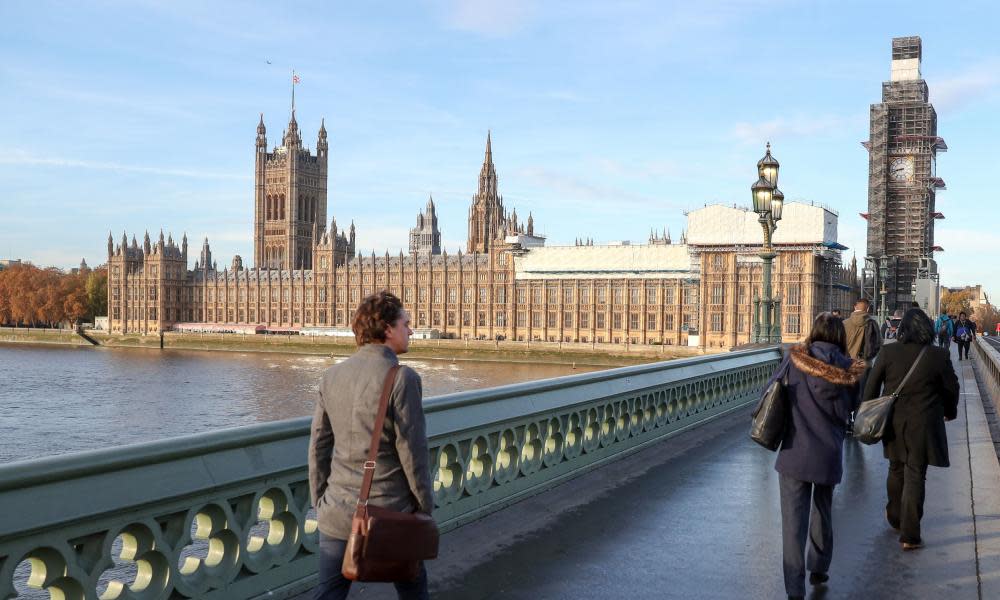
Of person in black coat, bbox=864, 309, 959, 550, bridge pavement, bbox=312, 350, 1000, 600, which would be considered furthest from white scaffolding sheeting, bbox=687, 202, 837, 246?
person in black coat, bbox=864, 309, 959, 550

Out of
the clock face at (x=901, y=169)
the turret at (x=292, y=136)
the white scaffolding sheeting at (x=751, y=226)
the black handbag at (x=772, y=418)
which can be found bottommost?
the black handbag at (x=772, y=418)

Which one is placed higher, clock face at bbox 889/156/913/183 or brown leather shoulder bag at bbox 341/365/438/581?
clock face at bbox 889/156/913/183

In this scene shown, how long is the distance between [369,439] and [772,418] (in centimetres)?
272

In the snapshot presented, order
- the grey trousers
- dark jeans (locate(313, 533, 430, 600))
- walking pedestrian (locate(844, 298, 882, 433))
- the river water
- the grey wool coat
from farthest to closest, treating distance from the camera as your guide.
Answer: the river water < walking pedestrian (locate(844, 298, 882, 433)) < the grey trousers < dark jeans (locate(313, 533, 430, 600)) < the grey wool coat

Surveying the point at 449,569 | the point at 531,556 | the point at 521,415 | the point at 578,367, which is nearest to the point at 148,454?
the point at 449,569

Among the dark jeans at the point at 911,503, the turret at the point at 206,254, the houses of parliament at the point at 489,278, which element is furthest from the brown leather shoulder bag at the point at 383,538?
the turret at the point at 206,254

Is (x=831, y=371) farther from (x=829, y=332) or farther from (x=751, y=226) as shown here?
(x=751, y=226)

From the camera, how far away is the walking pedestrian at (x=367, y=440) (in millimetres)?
3748

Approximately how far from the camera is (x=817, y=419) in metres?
5.43

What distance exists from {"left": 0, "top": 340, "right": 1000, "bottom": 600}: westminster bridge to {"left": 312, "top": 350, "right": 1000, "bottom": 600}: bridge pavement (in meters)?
0.02

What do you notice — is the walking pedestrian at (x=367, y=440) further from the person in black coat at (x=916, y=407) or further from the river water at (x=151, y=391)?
the river water at (x=151, y=391)

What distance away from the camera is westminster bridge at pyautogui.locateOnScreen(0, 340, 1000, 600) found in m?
3.93

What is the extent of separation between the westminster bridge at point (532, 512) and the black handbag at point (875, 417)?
0.80 m

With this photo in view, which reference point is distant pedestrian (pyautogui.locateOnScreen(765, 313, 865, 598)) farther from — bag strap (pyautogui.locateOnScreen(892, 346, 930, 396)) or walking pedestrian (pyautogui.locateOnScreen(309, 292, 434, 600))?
walking pedestrian (pyautogui.locateOnScreen(309, 292, 434, 600))
